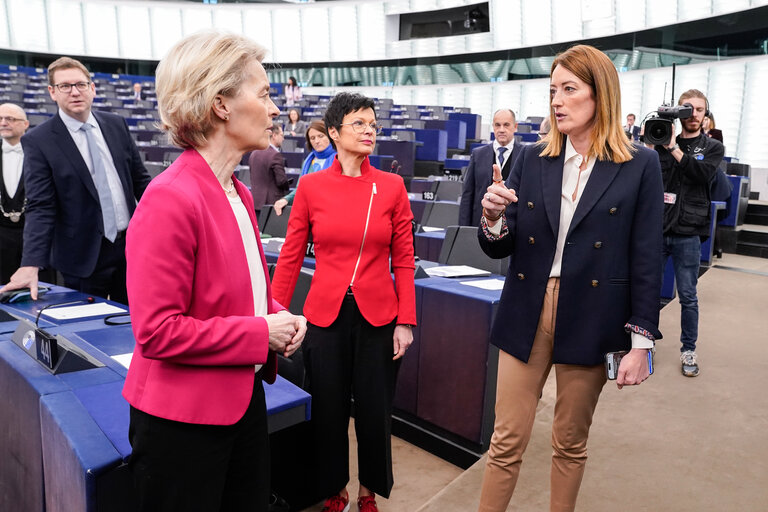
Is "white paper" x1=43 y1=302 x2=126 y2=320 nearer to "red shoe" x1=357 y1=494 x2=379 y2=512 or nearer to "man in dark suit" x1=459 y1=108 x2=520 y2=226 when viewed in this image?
"red shoe" x1=357 y1=494 x2=379 y2=512

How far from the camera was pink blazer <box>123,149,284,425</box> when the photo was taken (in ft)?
3.04

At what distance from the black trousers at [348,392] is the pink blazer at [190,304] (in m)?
0.92

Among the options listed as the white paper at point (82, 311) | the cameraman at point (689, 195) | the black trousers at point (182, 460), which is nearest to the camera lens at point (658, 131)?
the cameraman at point (689, 195)

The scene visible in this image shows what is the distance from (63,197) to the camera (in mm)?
2332

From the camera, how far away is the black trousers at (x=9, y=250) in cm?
366

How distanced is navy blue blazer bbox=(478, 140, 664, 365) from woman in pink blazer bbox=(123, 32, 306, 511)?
0.78m

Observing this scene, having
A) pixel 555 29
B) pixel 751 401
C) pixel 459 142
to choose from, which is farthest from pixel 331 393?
pixel 555 29

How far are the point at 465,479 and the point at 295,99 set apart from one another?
1445 centimetres

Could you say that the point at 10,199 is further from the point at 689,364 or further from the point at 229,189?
the point at 689,364

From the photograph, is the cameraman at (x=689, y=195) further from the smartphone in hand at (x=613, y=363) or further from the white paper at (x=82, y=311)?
the white paper at (x=82, y=311)

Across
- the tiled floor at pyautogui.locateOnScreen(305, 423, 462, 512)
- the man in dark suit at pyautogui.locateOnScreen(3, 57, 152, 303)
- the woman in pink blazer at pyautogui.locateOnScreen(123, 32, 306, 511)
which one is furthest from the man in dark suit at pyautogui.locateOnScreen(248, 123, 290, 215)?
the woman in pink blazer at pyautogui.locateOnScreen(123, 32, 306, 511)

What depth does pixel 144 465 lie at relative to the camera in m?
1.01

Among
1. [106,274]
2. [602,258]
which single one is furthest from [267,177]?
[602,258]

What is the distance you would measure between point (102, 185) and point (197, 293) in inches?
64.5
